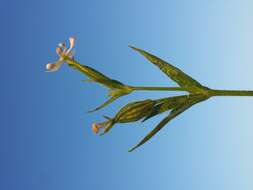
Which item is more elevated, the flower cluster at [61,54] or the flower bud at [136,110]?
the flower cluster at [61,54]

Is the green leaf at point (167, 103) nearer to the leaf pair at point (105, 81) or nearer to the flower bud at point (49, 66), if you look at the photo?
the leaf pair at point (105, 81)

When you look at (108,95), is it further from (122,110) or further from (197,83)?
(197,83)

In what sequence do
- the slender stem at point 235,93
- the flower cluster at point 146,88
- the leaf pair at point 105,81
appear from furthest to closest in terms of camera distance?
1. the leaf pair at point 105,81
2. the flower cluster at point 146,88
3. the slender stem at point 235,93

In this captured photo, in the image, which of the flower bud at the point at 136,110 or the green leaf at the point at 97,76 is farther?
the green leaf at the point at 97,76

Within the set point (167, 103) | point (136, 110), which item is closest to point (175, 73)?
point (167, 103)

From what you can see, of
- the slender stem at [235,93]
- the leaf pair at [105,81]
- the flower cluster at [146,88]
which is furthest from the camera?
the leaf pair at [105,81]

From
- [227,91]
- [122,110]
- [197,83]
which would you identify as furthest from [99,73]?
[227,91]

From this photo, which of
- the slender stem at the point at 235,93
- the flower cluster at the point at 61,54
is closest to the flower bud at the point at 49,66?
the flower cluster at the point at 61,54

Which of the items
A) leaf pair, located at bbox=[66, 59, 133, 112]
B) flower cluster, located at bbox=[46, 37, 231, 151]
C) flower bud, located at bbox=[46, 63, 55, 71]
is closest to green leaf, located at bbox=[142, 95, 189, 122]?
flower cluster, located at bbox=[46, 37, 231, 151]

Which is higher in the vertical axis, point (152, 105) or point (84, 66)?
point (84, 66)
